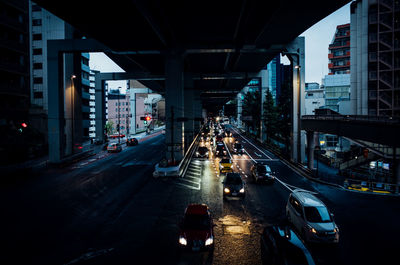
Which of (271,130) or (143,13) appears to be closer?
(143,13)

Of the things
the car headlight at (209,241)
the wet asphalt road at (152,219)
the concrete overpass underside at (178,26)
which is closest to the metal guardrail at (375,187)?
the wet asphalt road at (152,219)

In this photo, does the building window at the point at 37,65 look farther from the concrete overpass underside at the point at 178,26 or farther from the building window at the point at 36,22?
the concrete overpass underside at the point at 178,26

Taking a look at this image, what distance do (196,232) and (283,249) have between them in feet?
11.7

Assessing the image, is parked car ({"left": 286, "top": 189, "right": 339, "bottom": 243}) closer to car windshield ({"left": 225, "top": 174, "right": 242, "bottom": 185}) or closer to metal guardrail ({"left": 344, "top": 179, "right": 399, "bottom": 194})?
car windshield ({"left": 225, "top": 174, "right": 242, "bottom": 185})

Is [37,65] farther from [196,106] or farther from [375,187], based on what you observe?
[375,187]

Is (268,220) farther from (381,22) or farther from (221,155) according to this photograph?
(381,22)

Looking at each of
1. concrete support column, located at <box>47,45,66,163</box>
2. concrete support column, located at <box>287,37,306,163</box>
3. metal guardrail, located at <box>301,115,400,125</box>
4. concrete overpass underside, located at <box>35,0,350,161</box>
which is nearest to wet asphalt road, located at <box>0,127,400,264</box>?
metal guardrail, located at <box>301,115,400,125</box>

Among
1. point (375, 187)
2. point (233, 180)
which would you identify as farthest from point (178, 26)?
point (375, 187)

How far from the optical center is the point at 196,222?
10555 millimetres

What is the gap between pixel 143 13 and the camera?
21203mm

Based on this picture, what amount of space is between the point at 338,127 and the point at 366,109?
23.1 meters

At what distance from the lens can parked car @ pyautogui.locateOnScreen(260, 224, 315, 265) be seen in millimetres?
7596

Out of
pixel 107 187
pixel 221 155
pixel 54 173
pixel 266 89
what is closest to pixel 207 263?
pixel 107 187

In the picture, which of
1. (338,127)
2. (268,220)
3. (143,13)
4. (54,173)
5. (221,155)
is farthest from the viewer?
(221,155)
